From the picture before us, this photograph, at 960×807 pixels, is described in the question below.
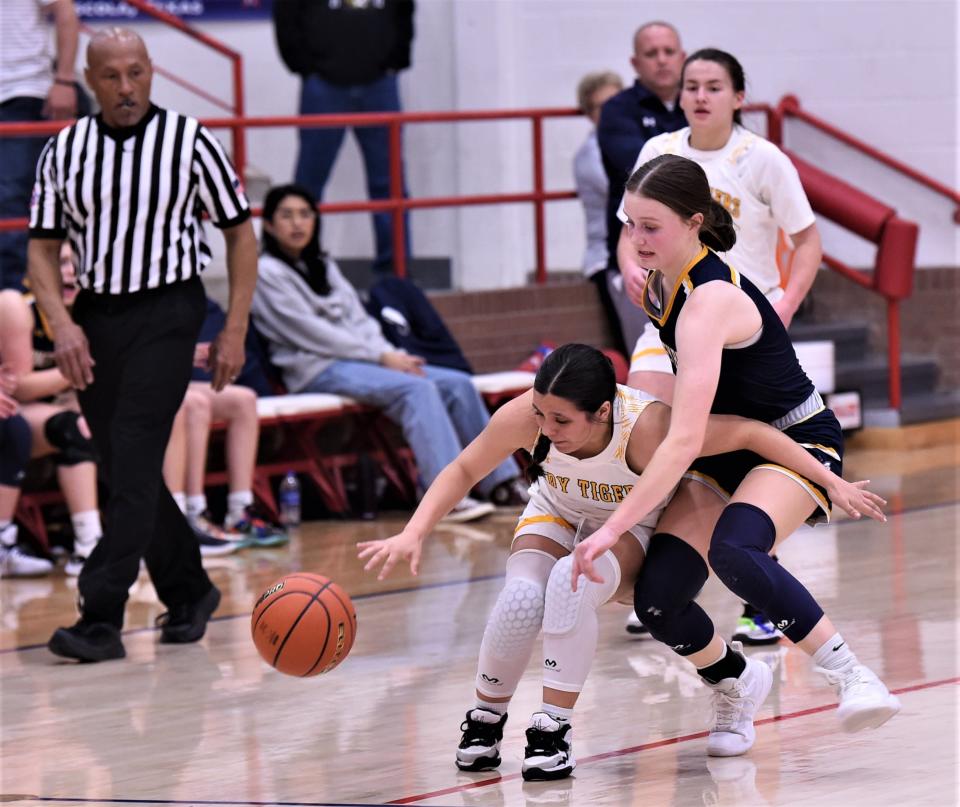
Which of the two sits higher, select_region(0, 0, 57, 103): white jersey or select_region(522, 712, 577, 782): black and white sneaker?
select_region(0, 0, 57, 103): white jersey

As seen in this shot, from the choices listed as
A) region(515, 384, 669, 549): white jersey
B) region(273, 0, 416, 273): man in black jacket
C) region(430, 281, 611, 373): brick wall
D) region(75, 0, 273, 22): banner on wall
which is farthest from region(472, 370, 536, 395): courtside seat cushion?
region(515, 384, 669, 549): white jersey

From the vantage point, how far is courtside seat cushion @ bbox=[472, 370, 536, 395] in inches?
376

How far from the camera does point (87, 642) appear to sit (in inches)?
239

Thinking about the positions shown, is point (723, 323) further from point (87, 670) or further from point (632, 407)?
point (87, 670)

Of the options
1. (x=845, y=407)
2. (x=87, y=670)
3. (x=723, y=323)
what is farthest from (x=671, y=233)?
(x=845, y=407)

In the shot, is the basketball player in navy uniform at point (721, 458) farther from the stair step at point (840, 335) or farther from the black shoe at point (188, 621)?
the stair step at point (840, 335)

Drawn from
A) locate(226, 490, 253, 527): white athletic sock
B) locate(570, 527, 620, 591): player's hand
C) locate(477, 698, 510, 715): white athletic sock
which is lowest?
locate(226, 490, 253, 527): white athletic sock

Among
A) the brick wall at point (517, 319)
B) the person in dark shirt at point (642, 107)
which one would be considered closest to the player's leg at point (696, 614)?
the person in dark shirt at point (642, 107)

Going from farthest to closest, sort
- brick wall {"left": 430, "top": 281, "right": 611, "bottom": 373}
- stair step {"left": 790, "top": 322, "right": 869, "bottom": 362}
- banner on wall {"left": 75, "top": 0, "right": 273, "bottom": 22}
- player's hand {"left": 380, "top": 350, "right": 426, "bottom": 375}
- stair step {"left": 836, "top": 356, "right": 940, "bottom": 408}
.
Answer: banner on wall {"left": 75, "top": 0, "right": 273, "bottom": 22}, stair step {"left": 790, "top": 322, "right": 869, "bottom": 362}, stair step {"left": 836, "top": 356, "right": 940, "bottom": 408}, brick wall {"left": 430, "top": 281, "right": 611, "bottom": 373}, player's hand {"left": 380, "top": 350, "right": 426, "bottom": 375}

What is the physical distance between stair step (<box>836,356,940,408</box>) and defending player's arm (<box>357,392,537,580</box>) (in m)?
6.75

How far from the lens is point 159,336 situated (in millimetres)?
6098

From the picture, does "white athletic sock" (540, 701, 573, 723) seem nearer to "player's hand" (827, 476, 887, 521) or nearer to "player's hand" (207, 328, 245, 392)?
"player's hand" (827, 476, 887, 521)

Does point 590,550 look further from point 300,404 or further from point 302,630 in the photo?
point 300,404

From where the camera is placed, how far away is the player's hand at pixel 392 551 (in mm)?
4371
